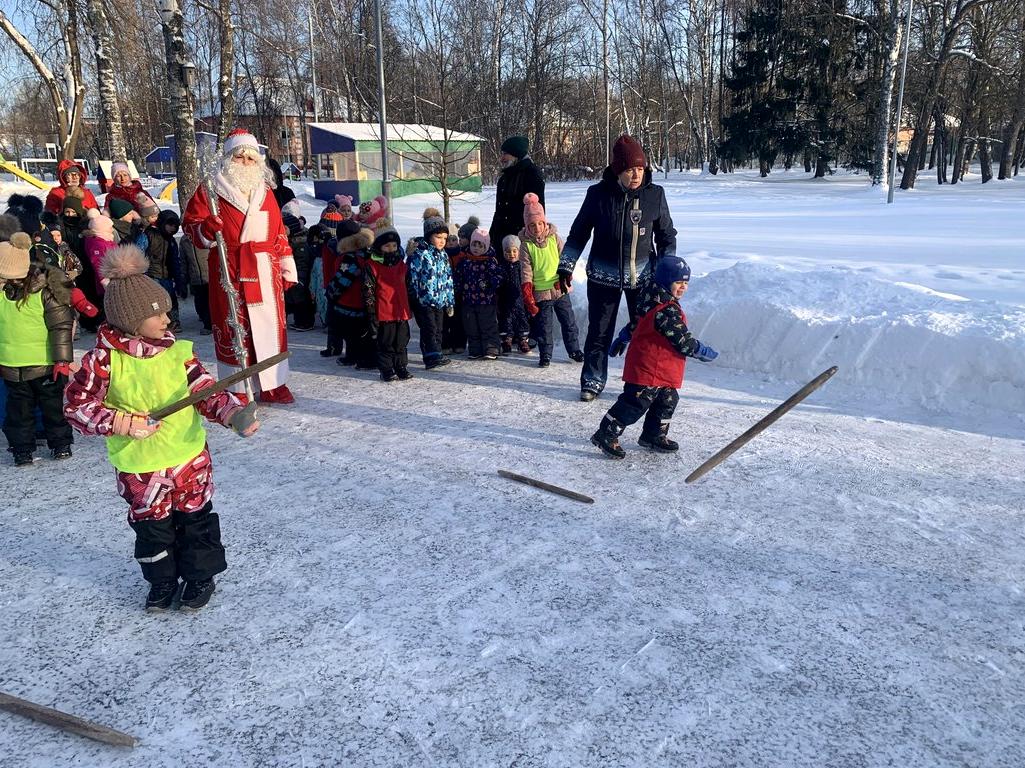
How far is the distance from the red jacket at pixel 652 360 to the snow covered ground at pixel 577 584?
0.48 metres

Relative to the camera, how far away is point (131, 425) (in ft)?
8.36

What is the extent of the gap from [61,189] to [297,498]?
21.2ft

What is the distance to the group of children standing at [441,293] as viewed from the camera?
238 inches

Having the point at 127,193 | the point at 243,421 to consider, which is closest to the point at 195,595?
the point at 243,421

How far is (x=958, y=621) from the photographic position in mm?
2736

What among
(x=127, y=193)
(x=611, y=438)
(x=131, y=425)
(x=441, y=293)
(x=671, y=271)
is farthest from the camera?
(x=127, y=193)

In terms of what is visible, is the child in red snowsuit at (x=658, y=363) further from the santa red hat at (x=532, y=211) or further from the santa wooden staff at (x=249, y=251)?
the santa wooden staff at (x=249, y=251)

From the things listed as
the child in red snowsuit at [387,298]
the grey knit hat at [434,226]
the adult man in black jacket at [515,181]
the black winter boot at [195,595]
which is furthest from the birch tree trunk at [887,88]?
the black winter boot at [195,595]

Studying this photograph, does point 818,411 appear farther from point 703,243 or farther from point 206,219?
point 703,243

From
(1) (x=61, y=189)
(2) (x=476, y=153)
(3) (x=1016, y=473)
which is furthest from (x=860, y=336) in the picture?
(2) (x=476, y=153)

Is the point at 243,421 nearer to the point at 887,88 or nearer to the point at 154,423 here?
the point at 154,423

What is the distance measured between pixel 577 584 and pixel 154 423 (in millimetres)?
1739

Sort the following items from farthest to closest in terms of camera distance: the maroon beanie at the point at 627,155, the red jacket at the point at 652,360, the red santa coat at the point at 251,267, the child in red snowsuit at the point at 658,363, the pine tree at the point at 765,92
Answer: the pine tree at the point at 765,92 < the red santa coat at the point at 251,267 < the maroon beanie at the point at 627,155 < the red jacket at the point at 652,360 < the child in red snowsuit at the point at 658,363

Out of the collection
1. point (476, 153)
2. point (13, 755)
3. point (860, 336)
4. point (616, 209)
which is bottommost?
point (13, 755)
